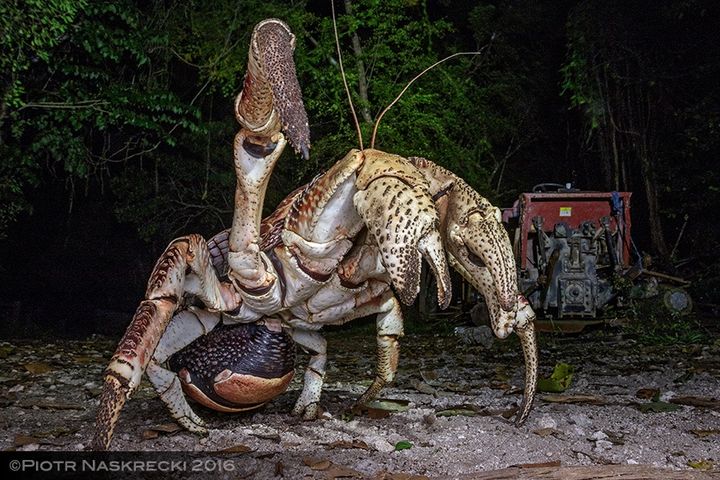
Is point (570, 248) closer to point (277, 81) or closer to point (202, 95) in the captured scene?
point (277, 81)

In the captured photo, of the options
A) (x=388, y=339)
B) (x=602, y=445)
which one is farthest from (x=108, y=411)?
(x=602, y=445)

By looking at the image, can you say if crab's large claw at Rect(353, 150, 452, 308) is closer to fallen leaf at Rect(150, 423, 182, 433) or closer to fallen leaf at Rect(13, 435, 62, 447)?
fallen leaf at Rect(150, 423, 182, 433)

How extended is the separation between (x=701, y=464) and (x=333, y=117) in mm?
11214

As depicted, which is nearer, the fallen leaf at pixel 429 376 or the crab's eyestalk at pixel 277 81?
the crab's eyestalk at pixel 277 81

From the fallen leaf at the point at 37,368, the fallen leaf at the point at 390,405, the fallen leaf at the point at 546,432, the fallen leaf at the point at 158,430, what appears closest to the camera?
the fallen leaf at the point at 158,430

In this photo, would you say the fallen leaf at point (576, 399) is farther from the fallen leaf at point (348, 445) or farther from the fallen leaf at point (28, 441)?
the fallen leaf at point (28, 441)

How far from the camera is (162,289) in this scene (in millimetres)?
2875

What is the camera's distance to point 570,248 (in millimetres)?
9273

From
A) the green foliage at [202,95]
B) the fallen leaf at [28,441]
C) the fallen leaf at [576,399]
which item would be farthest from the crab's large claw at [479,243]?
the green foliage at [202,95]

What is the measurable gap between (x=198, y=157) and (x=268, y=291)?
12296 millimetres

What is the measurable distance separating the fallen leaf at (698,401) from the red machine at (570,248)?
457 cm

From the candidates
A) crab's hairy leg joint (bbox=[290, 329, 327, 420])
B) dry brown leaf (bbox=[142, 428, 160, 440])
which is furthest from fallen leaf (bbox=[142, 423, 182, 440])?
crab's hairy leg joint (bbox=[290, 329, 327, 420])

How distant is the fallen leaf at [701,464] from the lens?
2.96 m

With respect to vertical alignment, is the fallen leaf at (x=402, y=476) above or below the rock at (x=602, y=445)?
above
